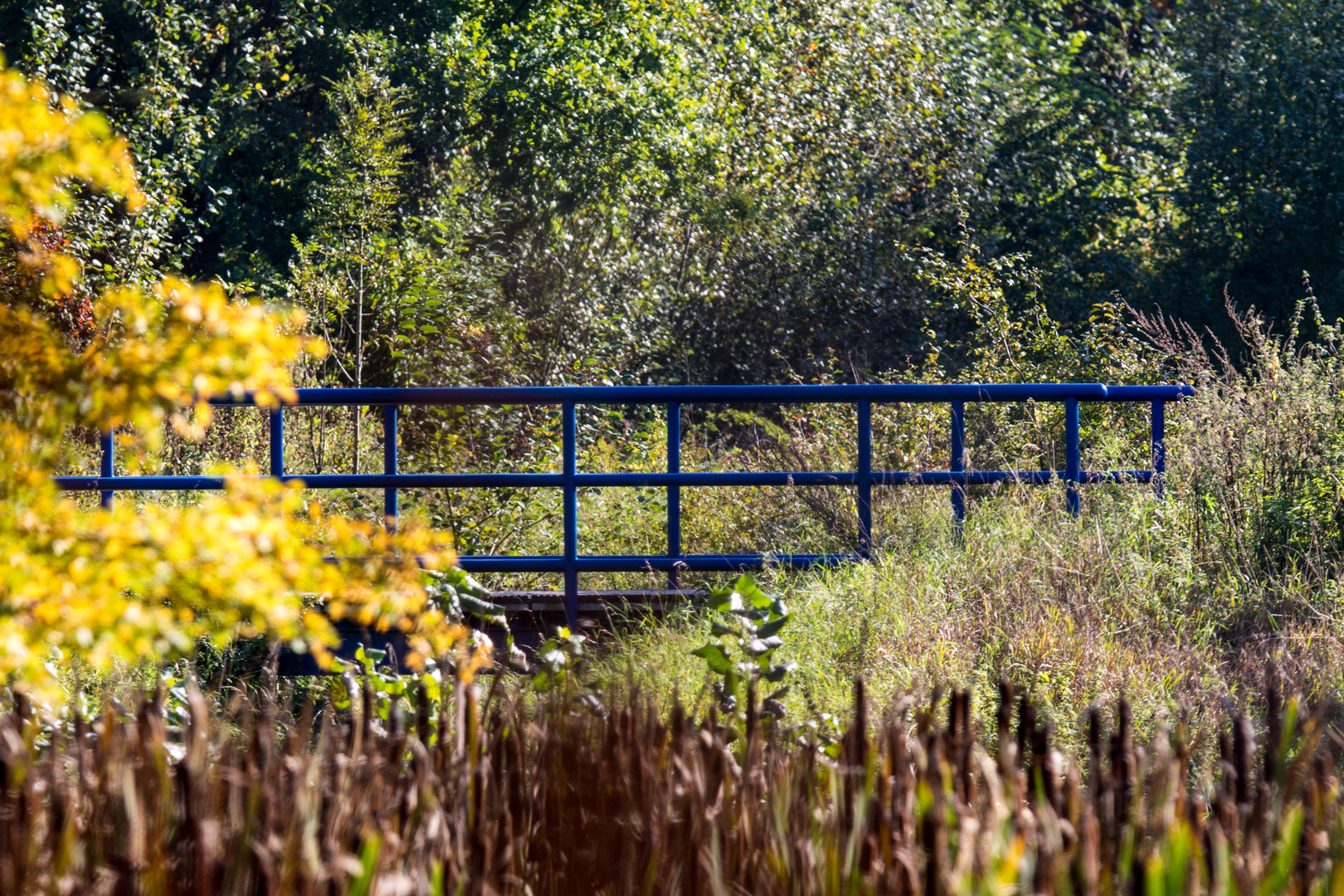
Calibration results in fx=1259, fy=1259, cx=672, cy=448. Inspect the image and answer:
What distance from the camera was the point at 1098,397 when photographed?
661 cm

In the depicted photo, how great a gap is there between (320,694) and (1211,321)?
1588 centimetres

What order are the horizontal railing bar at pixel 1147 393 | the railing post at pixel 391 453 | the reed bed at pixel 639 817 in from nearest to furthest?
the reed bed at pixel 639 817 < the railing post at pixel 391 453 < the horizontal railing bar at pixel 1147 393

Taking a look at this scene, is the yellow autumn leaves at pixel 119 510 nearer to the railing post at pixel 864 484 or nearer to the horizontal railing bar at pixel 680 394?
the horizontal railing bar at pixel 680 394

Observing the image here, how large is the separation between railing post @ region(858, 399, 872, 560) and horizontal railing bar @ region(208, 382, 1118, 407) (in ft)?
0.34

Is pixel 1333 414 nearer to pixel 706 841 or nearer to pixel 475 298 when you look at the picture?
pixel 706 841

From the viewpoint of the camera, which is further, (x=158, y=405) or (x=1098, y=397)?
(x=1098, y=397)

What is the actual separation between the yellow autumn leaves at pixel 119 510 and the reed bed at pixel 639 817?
19 centimetres

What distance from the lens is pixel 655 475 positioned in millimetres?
A: 6145

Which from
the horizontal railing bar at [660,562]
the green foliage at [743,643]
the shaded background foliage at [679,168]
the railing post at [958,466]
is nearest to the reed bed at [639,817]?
the green foliage at [743,643]

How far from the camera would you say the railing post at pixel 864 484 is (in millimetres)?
6277

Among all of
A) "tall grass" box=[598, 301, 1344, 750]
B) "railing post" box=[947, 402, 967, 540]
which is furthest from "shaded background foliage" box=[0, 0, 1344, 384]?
"tall grass" box=[598, 301, 1344, 750]

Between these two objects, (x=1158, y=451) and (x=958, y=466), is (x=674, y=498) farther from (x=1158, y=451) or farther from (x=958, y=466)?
(x=1158, y=451)

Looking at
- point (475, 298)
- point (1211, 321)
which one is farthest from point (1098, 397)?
point (1211, 321)

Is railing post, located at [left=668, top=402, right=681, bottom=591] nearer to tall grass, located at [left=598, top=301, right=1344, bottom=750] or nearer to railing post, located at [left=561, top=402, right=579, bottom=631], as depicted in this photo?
tall grass, located at [left=598, top=301, right=1344, bottom=750]
